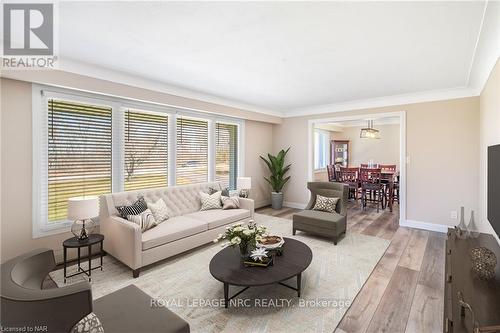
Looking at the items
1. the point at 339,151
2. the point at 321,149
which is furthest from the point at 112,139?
the point at 339,151

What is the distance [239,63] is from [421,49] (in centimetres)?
209

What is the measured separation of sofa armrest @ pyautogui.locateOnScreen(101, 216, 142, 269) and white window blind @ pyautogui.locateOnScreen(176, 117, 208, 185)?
61.6 inches

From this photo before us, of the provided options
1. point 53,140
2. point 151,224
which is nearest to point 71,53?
point 53,140

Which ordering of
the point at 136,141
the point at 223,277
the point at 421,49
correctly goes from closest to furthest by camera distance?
the point at 223,277 < the point at 421,49 < the point at 136,141

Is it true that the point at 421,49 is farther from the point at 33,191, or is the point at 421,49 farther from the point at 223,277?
the point at 33,191

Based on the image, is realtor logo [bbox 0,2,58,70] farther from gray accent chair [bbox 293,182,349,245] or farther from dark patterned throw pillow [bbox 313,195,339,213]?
dark patterned throw pillow [bbox 313,195,339,213]

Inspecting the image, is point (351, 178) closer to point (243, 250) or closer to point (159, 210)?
point (243, 250)

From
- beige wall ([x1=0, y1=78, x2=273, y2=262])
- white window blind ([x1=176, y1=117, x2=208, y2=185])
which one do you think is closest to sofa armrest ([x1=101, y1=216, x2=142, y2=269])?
beige wall ([x1=0, y1=78, x2=273, y2=262])

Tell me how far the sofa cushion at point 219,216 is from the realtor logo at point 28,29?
9.23 ft

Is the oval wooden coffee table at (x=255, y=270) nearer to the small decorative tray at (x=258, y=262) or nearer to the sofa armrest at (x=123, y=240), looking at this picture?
the small decorative tray at (x=258, y=262)

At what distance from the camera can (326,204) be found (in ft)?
14.1

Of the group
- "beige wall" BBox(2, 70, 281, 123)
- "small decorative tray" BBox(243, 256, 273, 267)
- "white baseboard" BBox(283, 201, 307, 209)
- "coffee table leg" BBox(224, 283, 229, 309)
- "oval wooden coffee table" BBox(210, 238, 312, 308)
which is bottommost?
"coffee table leg" BBox(224, 283, 229, 309)

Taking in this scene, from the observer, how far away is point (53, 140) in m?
3.08

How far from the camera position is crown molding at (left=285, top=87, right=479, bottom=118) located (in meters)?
4.15
